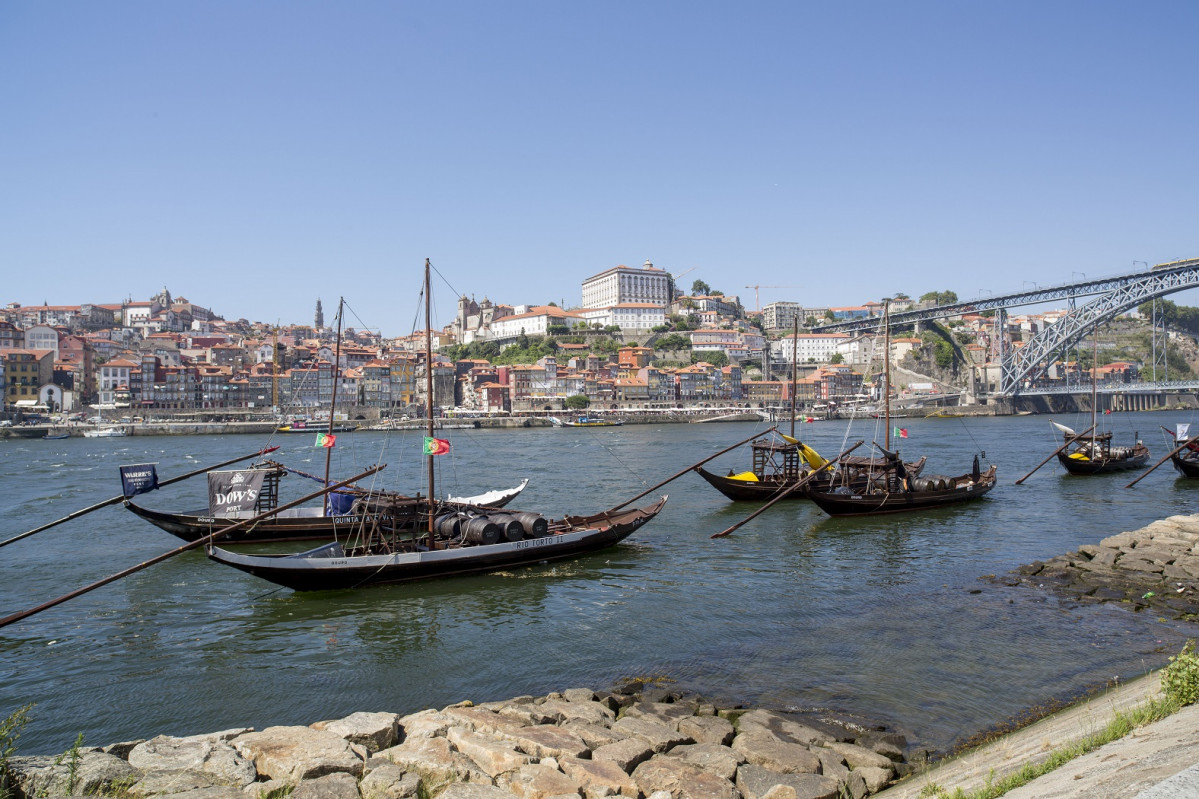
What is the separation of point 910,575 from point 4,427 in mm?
83798

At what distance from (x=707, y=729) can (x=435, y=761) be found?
9.31 ft

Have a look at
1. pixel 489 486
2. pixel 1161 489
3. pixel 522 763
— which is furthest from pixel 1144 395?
pixel 522 763

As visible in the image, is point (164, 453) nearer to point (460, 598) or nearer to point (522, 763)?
point (460, 598)

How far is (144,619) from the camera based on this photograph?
13.3m

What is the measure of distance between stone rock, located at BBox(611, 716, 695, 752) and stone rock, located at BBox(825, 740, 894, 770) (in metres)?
1.45

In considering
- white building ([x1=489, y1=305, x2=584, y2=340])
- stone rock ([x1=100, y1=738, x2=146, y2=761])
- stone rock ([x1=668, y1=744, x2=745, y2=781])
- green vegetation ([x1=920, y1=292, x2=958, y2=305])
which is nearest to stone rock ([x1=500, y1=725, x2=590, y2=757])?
stone rock ([x1=668, y1=744, x2=745, y2=781])

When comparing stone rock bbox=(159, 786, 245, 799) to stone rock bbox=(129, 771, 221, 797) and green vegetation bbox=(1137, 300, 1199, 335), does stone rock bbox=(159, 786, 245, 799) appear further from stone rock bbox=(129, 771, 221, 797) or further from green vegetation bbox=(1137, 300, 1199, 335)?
green vegetation bbox=(1137, 300, 1199, 335)

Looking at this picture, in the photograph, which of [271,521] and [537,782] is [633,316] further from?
[537,782]

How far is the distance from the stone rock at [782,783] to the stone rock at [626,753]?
34.8 inches

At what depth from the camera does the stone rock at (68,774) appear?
5.60 m

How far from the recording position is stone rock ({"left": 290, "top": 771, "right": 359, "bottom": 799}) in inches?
229

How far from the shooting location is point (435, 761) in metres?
6.46

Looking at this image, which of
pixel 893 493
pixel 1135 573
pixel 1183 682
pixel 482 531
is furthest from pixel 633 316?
pixel 1183 682

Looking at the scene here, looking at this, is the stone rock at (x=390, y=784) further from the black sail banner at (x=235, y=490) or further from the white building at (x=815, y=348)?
the white building at (x=815, y=348)
